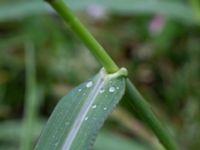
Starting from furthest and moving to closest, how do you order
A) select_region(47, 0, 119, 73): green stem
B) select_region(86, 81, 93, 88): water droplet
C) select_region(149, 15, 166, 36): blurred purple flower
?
select_region(149, 15, 166, 36): blurred purple flower
select_region(86, 81, 93, 88): water droplet
select_region(47, 0, 119, 73): green stem

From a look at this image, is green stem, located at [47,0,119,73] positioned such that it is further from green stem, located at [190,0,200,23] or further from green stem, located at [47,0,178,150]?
green stem, located at [190,0,200,23]

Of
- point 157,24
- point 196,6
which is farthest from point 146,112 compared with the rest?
point 157,24

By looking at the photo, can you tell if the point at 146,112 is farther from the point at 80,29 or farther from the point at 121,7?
the point at 121,7

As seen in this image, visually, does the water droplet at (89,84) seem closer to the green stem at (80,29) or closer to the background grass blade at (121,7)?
the green stem at (80,29)

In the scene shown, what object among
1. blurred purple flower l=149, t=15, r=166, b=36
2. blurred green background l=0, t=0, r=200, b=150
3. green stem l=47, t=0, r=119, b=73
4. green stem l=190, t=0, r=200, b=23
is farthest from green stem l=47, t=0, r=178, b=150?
blurred purple flower l=149, t=15, r=166, b=36

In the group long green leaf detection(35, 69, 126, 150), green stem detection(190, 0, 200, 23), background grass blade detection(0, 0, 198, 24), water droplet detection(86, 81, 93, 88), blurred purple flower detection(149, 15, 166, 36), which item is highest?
blurred purple flower detection(149, 15, 166, 36)

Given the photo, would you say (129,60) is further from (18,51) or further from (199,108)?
(199,108)
